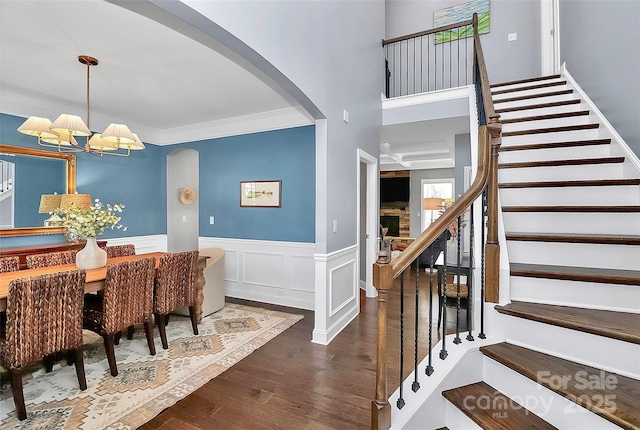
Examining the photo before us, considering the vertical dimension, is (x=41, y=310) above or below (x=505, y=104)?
below

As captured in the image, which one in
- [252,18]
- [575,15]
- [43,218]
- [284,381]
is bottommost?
[284,381]

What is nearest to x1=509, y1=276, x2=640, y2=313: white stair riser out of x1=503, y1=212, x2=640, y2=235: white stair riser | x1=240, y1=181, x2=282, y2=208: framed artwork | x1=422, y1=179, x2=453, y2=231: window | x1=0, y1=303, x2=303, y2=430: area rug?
x1=503, y1=212, x2=640, y2=235: white stair riser

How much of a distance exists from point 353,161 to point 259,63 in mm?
1794

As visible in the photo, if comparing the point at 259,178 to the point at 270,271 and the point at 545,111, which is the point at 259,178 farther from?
the point at 545,111

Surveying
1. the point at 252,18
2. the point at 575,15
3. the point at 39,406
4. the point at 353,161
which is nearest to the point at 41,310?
the point at 39,406

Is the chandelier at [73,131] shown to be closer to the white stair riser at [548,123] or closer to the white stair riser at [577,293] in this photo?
the white stair riser at [577,293]

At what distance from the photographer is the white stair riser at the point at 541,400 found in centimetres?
121

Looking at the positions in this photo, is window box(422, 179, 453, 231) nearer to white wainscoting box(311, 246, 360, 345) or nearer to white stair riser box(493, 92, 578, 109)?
white stair riser box(493, 92, 578, 109)

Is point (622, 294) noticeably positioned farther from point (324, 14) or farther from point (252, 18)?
point (324, 14)

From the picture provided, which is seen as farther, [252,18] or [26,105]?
[26,105]

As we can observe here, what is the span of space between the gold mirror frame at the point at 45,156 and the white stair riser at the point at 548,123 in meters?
5.41

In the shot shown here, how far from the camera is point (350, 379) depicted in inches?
91.0

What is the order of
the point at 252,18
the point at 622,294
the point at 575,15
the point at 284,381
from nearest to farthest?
1. the point at 622,294
2. the point at 252,18
3. the point at 284,381
4. the point at 575,15

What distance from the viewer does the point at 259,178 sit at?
4418mm
